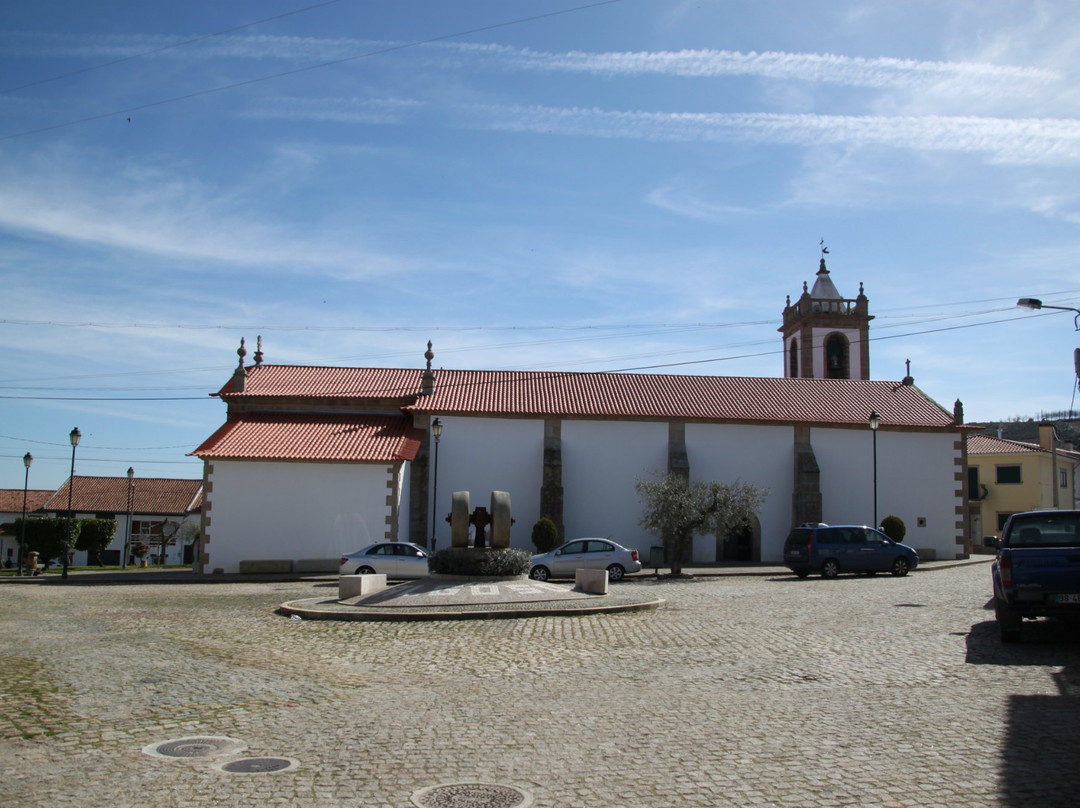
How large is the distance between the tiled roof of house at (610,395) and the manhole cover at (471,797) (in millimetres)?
30128

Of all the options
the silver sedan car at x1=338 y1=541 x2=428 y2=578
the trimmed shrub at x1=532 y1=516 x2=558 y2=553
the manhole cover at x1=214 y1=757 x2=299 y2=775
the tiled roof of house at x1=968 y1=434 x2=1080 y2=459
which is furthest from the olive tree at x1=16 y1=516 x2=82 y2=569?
the tiled roof of house at x1=968 y1=434 x2=1080 y2=459

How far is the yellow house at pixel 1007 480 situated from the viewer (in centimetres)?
5119

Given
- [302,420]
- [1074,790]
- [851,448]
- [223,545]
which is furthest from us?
[851,448]

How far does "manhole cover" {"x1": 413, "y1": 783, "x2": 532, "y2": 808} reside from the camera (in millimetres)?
5707

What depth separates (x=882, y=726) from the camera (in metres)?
7.65

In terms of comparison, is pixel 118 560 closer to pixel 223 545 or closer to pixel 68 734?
pixel 223 545

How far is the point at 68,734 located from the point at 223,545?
2407 cm

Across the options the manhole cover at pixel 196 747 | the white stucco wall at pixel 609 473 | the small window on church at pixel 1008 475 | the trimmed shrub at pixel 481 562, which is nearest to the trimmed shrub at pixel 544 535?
the white stucco wall at pixel 609 473

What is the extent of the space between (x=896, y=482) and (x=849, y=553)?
14.1m

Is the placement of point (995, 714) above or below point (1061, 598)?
below

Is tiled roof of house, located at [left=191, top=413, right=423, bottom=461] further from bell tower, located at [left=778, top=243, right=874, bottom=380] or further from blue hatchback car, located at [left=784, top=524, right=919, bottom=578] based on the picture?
bell tower, located at [left=778, top=243, right=874, bottom=380]

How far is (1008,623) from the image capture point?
11.7 m

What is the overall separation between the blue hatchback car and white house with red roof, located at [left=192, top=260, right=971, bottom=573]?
10191 millimetres

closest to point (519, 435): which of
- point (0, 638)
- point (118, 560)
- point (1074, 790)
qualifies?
point (0, 638)
